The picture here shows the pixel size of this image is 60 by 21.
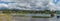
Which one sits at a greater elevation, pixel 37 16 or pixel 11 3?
pixel 11 3

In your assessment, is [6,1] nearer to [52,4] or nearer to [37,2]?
[37,2]

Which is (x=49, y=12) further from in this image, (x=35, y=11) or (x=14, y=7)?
(x=14, y=7)

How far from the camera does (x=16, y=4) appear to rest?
76 cm

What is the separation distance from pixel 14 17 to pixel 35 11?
0.52 ft

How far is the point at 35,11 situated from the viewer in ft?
2.53

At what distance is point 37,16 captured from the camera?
2.55ft

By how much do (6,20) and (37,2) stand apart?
26 cm

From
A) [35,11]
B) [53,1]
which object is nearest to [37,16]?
[35,11]

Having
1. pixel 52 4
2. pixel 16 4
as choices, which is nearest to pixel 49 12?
pixel 52 4

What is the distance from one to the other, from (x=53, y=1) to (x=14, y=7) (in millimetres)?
281

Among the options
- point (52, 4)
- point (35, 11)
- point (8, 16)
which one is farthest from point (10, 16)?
point (52, 4)

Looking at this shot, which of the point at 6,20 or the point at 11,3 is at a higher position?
the point at 11,3

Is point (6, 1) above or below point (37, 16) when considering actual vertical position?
above

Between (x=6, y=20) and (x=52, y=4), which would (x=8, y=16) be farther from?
(x=52, y=4)
